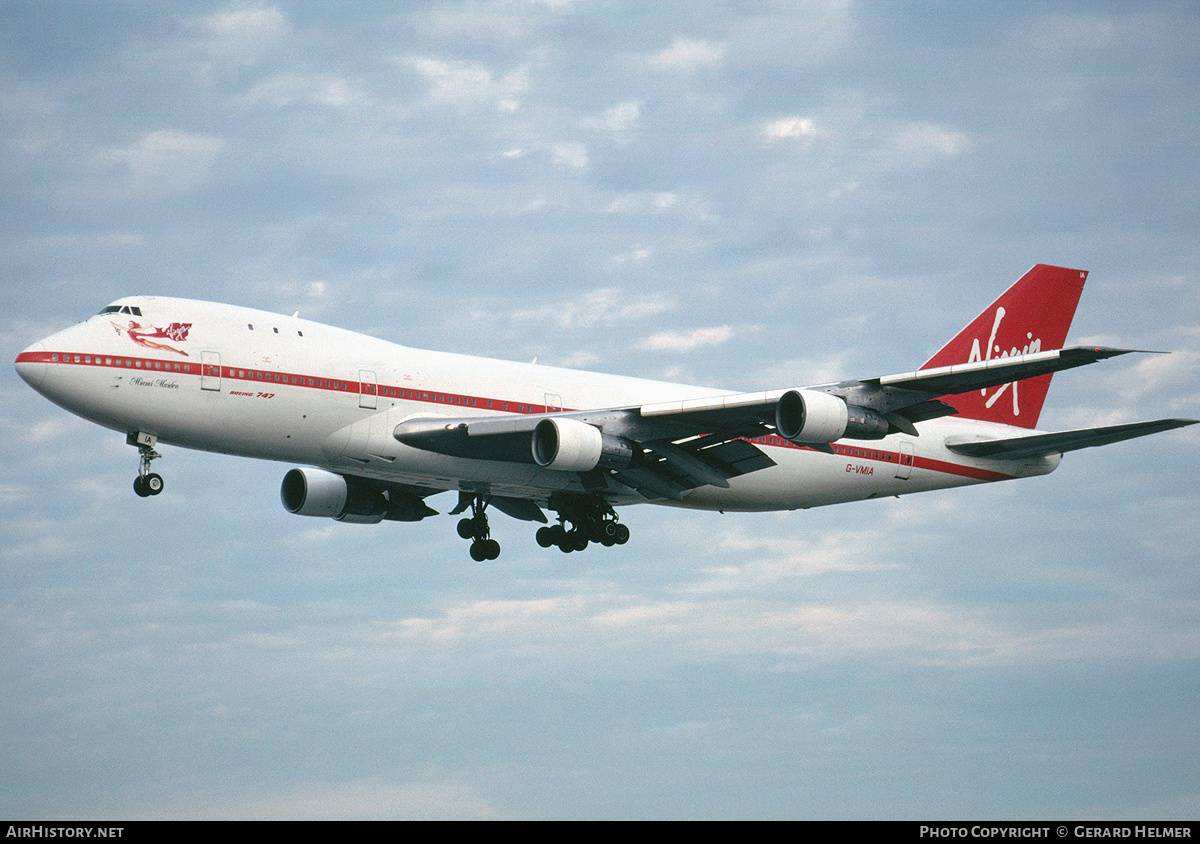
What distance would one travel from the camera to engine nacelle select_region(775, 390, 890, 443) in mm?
31672

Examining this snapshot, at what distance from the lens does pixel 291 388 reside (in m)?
32.3

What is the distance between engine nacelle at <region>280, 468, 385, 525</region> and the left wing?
257 inches

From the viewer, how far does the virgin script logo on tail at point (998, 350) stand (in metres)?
43.0

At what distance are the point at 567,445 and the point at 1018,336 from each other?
18.9 metres

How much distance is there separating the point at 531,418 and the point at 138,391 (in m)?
9.77

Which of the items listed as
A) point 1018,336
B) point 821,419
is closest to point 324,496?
point 821,419

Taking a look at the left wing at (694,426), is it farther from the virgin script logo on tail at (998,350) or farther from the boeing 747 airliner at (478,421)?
the virgin script logo on tail at (998,350)

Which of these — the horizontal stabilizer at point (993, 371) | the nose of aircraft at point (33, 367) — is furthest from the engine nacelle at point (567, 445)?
the nose of aircraft at point (33, 367)

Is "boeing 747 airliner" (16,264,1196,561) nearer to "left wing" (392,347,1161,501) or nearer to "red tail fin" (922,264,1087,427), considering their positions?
"left wing" (392,347,1161,501)

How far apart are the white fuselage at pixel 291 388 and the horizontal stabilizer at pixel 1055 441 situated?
24.5ft
